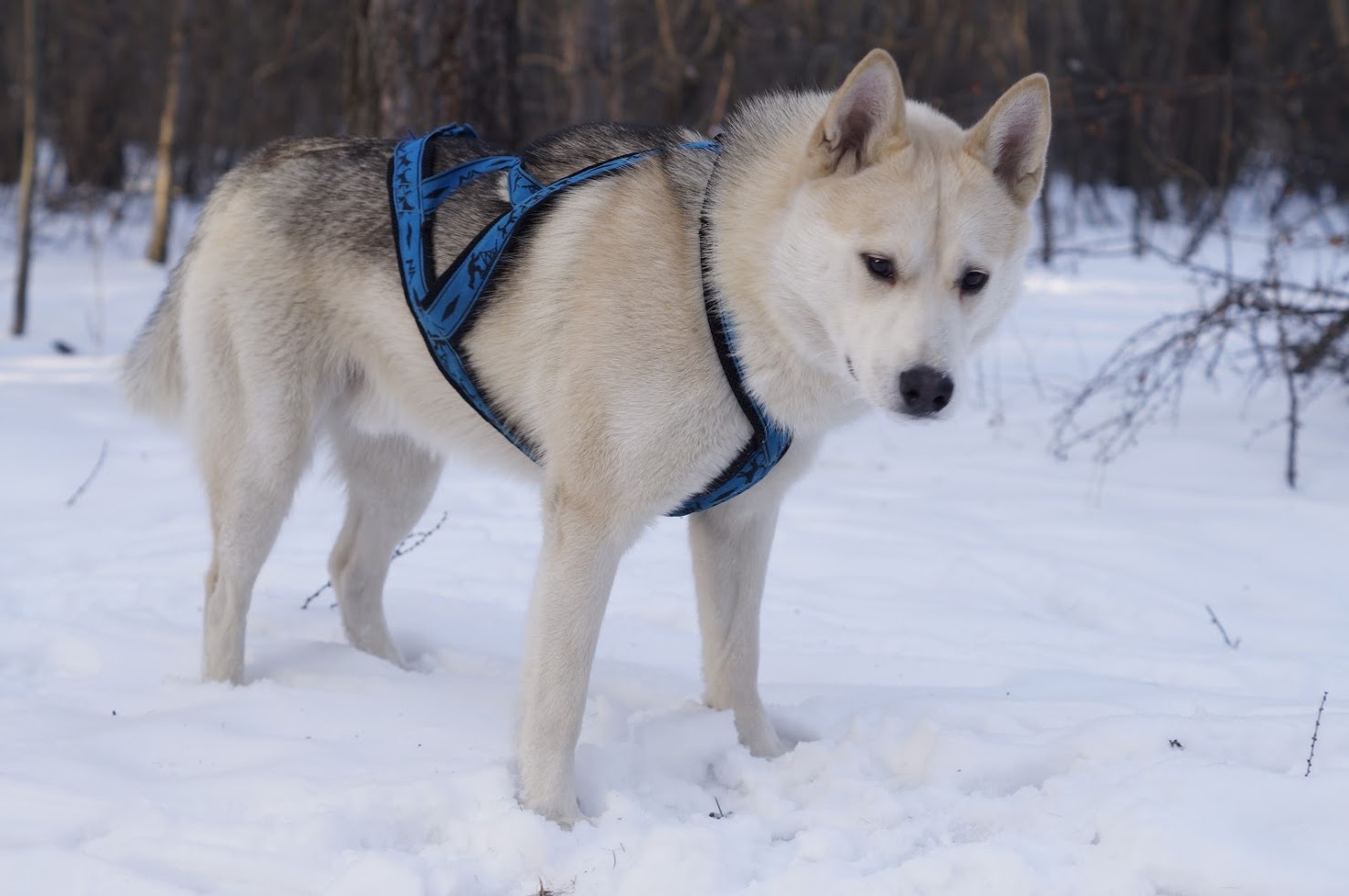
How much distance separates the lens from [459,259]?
2.85 meters

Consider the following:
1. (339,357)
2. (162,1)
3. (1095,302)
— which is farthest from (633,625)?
(162,1)

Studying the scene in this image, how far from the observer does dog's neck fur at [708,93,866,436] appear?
2.48 metres

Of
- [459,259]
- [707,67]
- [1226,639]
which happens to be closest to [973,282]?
[459,259]

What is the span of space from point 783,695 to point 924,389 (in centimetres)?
129

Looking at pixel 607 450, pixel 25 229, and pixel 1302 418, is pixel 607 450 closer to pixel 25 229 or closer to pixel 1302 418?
pixel 1302 418

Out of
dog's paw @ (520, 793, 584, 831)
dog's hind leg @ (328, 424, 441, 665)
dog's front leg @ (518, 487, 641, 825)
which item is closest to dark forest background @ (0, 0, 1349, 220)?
dog's hind leg @ (328, 424, 441, 665)

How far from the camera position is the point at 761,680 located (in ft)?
11.2

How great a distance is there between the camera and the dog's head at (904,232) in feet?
7.50

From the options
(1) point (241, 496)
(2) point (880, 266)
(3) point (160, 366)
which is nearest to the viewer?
(2) point (880, 266)

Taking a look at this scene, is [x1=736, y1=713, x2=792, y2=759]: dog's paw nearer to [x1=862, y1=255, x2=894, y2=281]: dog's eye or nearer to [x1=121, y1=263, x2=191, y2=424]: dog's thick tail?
[x1=862, y1=255, x2=894, y2=281]: dog's eye

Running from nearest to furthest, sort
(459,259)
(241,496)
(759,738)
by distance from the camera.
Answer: (459,259)
(759,738)
(241,496)

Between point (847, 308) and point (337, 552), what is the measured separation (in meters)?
1.93

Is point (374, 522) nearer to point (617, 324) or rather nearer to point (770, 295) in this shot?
point (617, 324)

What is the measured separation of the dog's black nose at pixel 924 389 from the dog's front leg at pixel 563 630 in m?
0.66
